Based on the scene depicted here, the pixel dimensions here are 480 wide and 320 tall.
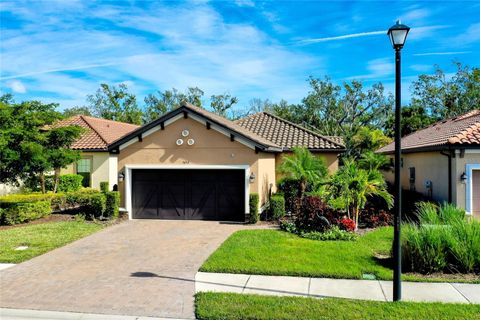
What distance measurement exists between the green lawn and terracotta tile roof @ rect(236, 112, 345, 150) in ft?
23.8

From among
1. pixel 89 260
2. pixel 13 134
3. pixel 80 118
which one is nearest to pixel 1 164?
pixel 13 134

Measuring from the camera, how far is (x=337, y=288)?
825 cm

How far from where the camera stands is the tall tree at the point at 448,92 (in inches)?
1587

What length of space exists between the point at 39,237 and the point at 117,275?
562 cm

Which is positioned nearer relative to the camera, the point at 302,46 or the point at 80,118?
the point at 302,46

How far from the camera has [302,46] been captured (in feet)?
59.5

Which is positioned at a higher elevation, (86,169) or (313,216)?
(86,169)

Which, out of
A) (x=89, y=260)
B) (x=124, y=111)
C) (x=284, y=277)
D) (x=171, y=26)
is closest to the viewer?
(x=284, y=277)

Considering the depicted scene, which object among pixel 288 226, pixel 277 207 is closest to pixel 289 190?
pixel 277 207

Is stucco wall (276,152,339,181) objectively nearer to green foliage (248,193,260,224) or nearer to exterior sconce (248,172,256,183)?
exterior sconce (248,172,256,183)

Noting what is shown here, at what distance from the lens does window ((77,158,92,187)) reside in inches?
990

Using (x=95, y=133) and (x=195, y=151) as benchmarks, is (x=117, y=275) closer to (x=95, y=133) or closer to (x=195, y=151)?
(x=195, y=151)

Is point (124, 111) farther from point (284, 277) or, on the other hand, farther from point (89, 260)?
point (284, 277)

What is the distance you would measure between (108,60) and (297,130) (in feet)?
34.8
